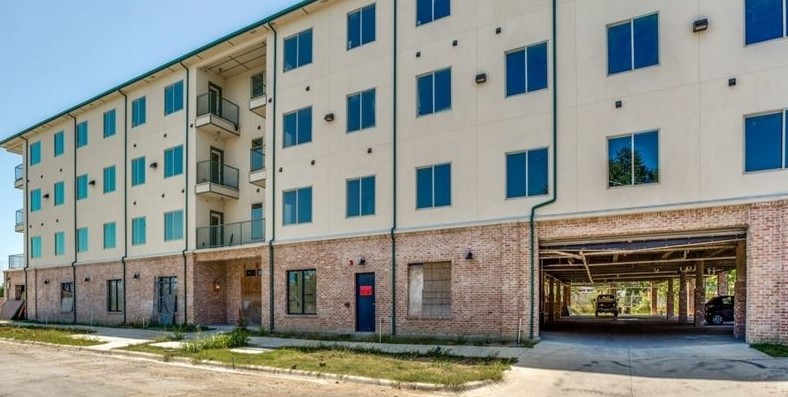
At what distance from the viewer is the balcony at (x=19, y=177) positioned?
39075mm

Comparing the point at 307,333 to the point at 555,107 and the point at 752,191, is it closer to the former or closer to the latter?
the point at 555,107

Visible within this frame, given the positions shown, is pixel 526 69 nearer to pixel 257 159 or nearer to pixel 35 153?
pixel 257 159

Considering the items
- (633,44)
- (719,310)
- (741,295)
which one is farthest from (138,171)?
(719,310)

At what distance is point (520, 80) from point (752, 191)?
282 inches

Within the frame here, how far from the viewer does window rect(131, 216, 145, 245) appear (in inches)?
1148

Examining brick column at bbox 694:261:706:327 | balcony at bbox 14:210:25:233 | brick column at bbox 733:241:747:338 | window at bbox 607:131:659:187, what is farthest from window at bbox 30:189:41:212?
brick column at bbox 733:241:747:338

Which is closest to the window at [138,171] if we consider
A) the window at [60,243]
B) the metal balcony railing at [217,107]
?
the metal balcony railing at [217,107]

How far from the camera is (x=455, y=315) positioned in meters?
18.1

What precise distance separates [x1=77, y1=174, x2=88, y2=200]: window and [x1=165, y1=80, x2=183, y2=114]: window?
8.57 meters

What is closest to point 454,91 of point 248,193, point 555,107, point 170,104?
point 555,107

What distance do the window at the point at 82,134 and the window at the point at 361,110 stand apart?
20302mm

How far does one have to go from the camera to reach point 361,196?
20.8m

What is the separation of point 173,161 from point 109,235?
6864 mm

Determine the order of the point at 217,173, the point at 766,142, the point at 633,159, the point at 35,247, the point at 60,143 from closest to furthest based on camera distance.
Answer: the point at 766,142
the point at 633,159
the point at 217,173
the point at 60,143
the point at 35,247
